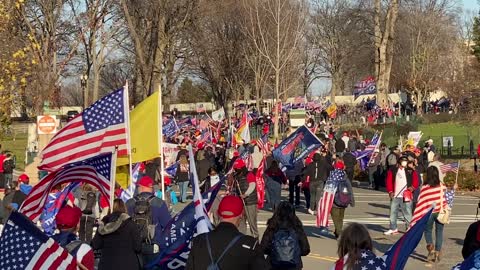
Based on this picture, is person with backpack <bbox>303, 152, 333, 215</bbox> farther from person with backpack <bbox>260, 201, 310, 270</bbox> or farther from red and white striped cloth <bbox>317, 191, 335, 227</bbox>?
person with backpack <bbox>260, 201, 310, 270</bbox>

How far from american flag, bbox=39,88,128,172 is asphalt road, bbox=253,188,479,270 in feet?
14.1

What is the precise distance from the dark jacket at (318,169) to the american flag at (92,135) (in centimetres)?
1056

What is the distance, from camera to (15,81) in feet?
77.6

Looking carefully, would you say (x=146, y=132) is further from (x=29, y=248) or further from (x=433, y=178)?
(x=29, y=248)

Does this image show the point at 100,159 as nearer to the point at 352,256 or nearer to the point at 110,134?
the point at 110,134

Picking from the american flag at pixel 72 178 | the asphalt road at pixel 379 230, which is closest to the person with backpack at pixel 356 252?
the american flag at pixel 72 178

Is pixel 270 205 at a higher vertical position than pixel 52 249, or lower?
lower

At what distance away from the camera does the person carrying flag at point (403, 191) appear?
57.9ft

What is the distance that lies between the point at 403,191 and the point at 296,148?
19.3ft

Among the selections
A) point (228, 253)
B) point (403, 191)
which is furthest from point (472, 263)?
point (403, 191)

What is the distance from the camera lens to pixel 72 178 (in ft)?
34.6

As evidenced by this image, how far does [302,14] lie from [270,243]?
5254 cm

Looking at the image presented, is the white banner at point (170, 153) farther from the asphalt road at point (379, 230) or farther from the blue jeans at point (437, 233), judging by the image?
the blue jeans at point (437, 233)

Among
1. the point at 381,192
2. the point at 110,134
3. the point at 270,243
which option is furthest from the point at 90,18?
the point at 270,243
